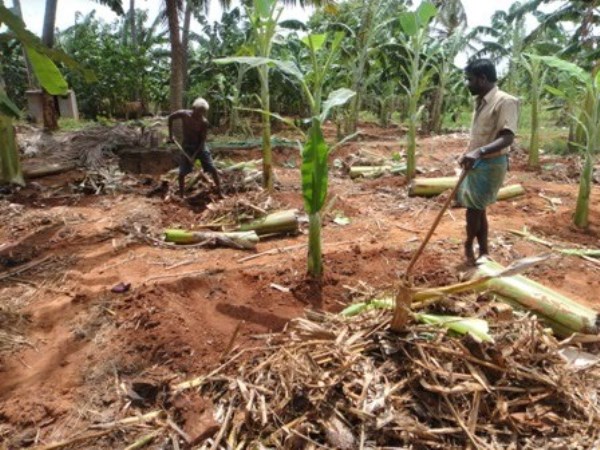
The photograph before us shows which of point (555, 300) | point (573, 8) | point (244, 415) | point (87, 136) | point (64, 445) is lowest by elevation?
point (64, 445)

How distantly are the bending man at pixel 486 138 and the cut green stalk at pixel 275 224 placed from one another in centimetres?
203

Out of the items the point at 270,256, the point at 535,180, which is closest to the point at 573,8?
the point at 535,180

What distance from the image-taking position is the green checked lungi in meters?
3.68

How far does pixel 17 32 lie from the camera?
131 inches

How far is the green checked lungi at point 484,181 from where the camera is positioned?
12.1ft

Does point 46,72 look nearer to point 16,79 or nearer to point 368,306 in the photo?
point 368,306

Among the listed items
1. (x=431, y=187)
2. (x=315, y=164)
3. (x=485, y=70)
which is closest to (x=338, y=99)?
(x=315, y=164)

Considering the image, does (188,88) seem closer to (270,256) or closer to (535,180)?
(535,180)

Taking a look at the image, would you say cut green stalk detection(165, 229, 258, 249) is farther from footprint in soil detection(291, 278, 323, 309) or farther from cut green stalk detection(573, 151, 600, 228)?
cut green stalk detection(573, 151, 600, 228)

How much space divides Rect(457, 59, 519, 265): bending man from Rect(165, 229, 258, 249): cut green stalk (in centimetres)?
221

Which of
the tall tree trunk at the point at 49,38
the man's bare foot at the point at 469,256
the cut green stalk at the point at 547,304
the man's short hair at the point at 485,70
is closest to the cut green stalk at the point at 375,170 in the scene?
the man's bare foot at the point at 469,256

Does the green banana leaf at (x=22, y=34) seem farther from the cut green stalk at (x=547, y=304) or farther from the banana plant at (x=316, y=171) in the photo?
the cut green stalk at (x=547, y=304)

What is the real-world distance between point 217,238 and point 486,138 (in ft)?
9.42

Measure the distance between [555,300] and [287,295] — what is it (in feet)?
6.31
